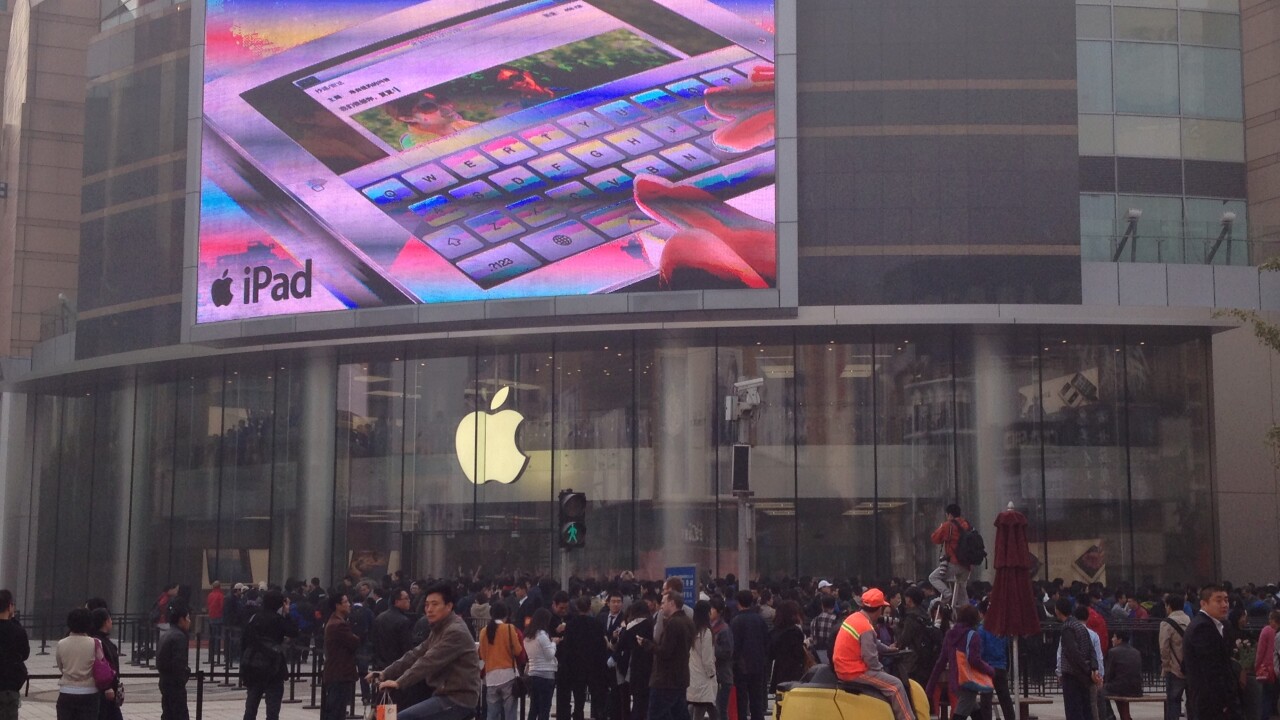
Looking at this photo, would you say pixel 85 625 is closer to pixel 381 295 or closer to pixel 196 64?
pixel 381 295

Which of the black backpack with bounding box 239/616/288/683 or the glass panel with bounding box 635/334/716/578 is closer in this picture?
the black backpack with bounding box 239/616/288/683

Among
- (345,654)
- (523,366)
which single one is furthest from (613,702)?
(523,366)

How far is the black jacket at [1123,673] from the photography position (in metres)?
18.1

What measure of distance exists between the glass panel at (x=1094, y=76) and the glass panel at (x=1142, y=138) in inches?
23.1

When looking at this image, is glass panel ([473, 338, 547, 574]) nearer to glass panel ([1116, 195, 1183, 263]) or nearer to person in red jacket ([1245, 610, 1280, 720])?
glass panel ([1116, 195, 1183, 263])

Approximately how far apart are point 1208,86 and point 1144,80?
1.75m

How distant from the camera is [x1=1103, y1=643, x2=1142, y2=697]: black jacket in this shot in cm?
1811

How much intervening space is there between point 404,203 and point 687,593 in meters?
15.8

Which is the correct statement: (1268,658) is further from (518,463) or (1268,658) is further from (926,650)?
(518,463)

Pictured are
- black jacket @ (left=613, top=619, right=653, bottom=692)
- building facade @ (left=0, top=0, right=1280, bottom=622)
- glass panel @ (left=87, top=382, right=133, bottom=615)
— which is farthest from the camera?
glass panel @ (left=87, top=382, right=133, bottom=615)

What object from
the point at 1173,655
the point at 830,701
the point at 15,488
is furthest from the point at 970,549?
the point at 15,488

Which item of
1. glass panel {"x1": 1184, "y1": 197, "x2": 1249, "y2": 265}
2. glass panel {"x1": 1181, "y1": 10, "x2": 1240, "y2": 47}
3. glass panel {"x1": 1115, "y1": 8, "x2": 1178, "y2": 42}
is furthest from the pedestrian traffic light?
glass panel {"x1": 1181, "y1": 10, "x2": 1240, "y2": 47}

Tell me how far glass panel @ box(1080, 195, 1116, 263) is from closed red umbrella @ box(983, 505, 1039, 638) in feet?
64.2

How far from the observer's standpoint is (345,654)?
57.9 feet
